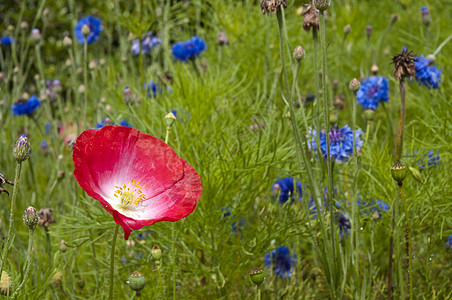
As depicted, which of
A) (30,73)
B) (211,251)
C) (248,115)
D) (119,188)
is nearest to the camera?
(119,188)

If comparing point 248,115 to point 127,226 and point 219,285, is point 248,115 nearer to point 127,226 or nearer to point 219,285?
point 219,285

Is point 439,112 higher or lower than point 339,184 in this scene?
higher

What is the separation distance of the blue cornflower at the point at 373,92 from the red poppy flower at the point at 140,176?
907mm

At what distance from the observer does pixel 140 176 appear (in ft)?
2.66

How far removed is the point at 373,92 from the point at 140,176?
38.2 inches

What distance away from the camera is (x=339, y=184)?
1557mm

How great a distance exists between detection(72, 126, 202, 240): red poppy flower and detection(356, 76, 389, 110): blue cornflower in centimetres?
91

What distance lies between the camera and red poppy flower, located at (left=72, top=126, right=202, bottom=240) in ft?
2.54

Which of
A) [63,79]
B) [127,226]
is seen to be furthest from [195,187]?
[63,79]

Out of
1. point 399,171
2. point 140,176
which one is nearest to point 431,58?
point 399,171

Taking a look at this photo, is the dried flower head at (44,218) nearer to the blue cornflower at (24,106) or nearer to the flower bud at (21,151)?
the flower bud at (21,151)

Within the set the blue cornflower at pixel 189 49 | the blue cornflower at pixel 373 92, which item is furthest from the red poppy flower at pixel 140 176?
the blue cornflower at pixel 189 49

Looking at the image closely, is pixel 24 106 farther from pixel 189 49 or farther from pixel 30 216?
pixel 30 216

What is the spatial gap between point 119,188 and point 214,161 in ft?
1.85
